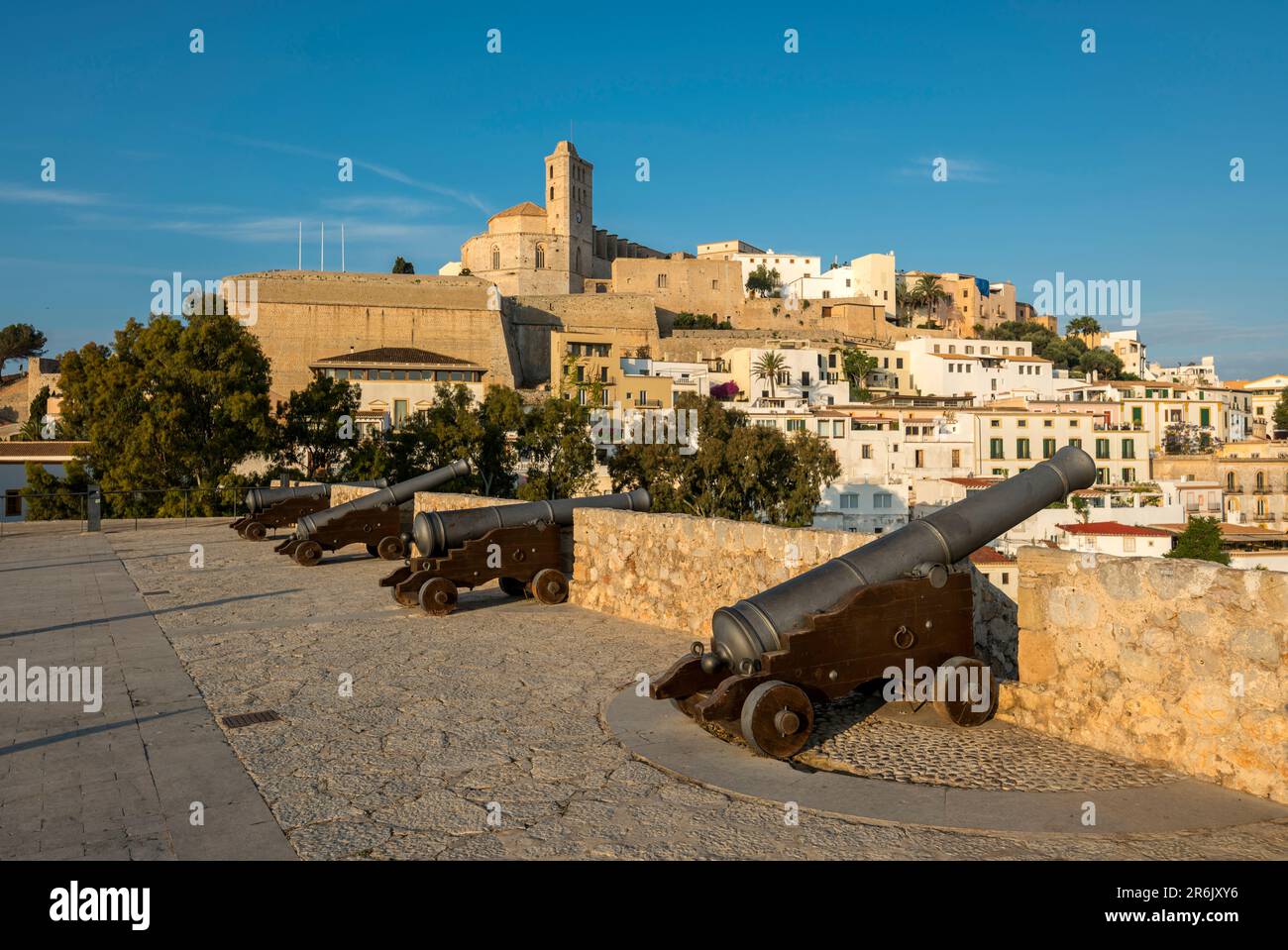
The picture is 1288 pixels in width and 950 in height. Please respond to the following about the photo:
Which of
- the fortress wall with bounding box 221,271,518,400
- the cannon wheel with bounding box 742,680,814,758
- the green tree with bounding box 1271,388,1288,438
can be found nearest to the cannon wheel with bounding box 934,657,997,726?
the cannon wheel with bounding box 742,680,814,758

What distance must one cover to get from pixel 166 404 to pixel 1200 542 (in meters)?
35.6

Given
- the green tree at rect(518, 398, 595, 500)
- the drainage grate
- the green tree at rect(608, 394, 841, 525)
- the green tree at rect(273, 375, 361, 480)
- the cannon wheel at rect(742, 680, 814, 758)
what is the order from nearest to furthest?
the cannon wheel at rect(742, 680, 814, 758), the drainage grate, the green tree at rect(273, 375, 361, 480), the green tree at rect(518, 398, 595, 500), the green tree at rect(608, 394, 841, 525)

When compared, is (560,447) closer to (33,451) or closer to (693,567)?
(33,451)

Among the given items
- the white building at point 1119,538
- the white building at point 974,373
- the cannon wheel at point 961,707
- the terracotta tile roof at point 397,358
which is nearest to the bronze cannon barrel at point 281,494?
the cannon wheel at point 961,707

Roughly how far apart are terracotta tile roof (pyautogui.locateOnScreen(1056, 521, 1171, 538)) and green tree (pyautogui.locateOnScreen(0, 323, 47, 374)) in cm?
9495

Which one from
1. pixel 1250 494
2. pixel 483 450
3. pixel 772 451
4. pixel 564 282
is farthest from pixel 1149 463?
pixel 564 282

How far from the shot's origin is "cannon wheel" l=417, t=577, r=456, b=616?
8.67 meters

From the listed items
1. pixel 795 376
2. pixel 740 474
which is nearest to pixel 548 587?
pixel 740 474

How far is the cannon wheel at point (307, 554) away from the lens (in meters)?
12.8

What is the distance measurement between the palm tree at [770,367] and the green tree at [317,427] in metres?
43.9

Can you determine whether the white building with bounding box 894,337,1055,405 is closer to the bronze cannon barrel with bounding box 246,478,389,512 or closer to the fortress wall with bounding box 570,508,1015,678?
the bronze cannon barrel with bounding box 246,478,389,512

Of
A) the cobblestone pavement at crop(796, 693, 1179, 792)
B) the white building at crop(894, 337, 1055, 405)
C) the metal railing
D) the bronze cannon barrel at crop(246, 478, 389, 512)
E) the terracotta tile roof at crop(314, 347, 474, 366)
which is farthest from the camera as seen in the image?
the white building at crop(894, 337, 1055, 405)

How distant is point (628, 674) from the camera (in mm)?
6254
